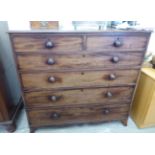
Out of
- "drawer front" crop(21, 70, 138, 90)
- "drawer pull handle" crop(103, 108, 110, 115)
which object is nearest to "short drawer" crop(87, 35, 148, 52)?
"drawer front" crop(21, 70, 138, 90)

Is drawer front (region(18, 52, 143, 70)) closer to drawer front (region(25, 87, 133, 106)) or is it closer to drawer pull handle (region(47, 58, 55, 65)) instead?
drawer pull handle (region(47, 58, 55, 65))

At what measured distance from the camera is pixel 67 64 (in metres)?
1.02

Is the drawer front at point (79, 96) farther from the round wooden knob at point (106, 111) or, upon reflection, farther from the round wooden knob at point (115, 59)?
the round wooden knob at point (115, 59)

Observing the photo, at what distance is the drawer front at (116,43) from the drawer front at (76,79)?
0.20 meters
